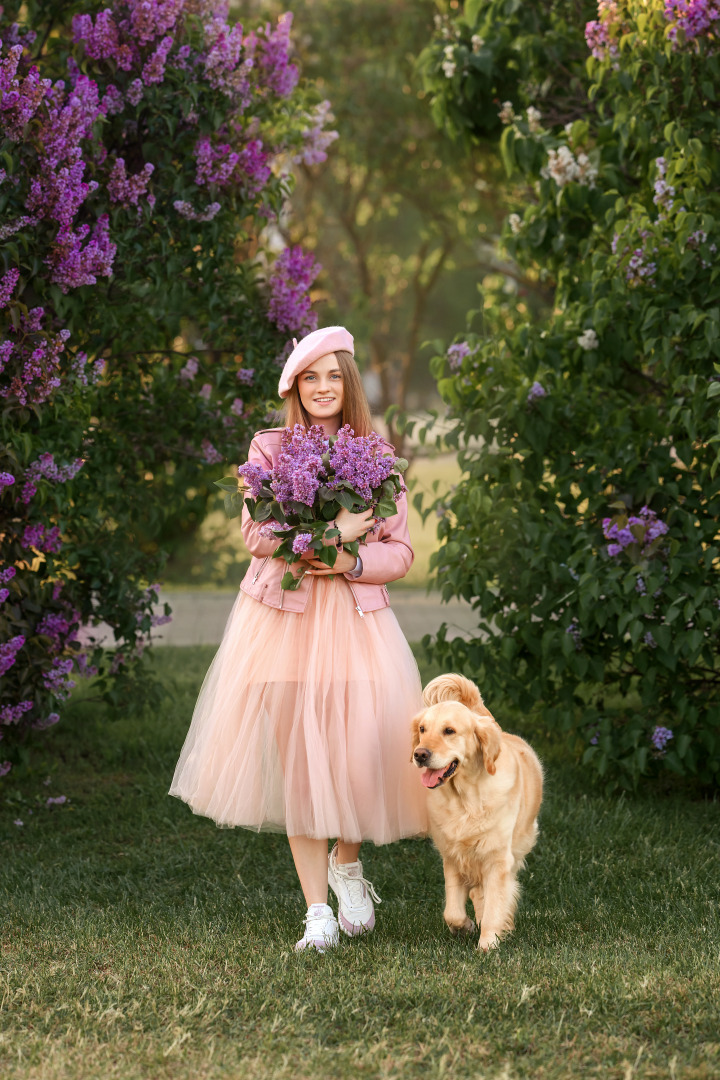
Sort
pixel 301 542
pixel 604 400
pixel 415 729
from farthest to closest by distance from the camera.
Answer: pixel 604 400, pixel 415 729, pixel 301 542

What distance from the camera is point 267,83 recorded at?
5.99m

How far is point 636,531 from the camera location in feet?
17.1

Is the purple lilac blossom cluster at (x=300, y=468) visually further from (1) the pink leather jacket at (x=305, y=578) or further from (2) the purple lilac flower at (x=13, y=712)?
(2) the purple lilac flower at (x=13, y=712)

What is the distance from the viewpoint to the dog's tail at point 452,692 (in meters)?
3.81

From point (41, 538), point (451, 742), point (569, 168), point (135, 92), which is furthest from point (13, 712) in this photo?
point (569, 168)

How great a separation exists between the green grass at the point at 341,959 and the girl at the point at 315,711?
410 millimetres

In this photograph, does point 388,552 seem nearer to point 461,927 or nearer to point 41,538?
point 461,927

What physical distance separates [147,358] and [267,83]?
1595 mm

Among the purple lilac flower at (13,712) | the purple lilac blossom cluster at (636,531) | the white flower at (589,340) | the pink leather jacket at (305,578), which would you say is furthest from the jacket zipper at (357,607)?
the white flower at (589,340)

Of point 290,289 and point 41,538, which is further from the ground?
point 290,289

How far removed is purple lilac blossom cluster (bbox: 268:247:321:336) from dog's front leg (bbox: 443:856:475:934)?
3.06 metres

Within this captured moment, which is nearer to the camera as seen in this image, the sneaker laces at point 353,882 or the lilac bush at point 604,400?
the sneaker laces at point 353,882

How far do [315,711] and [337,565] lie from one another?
49 cm

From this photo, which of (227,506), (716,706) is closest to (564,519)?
(716,706)
